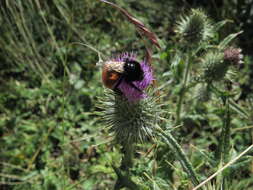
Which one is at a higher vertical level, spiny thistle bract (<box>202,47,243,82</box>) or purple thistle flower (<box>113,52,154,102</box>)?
spiny thistle bract (<box>202,47,243,82</box>)

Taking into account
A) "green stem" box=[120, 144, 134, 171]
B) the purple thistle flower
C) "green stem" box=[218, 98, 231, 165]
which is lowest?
"green stem" box=[120, 144, 134, 171]

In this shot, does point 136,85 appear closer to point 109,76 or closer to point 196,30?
point 109,76

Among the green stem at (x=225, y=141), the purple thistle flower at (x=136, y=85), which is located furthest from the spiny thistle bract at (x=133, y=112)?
the green stem at (x=225, y=141)

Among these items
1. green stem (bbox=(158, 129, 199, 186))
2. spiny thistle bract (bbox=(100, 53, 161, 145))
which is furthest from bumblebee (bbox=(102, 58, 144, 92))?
green stem (bbox=(158, 129, 199, 186))

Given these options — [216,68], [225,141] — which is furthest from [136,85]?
[216,68]

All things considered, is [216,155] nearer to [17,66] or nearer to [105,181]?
[105,181]

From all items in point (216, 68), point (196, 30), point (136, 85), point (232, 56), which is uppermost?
point (196, 30)

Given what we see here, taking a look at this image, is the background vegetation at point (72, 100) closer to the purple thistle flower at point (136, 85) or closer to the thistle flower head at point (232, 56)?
the thistle flower head at point (232, 56)

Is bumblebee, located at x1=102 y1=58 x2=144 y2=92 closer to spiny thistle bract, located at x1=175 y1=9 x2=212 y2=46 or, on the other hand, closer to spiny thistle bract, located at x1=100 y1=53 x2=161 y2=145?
spiny thistle bract, located at x1=100 y1=53 x2=161 y2=145
